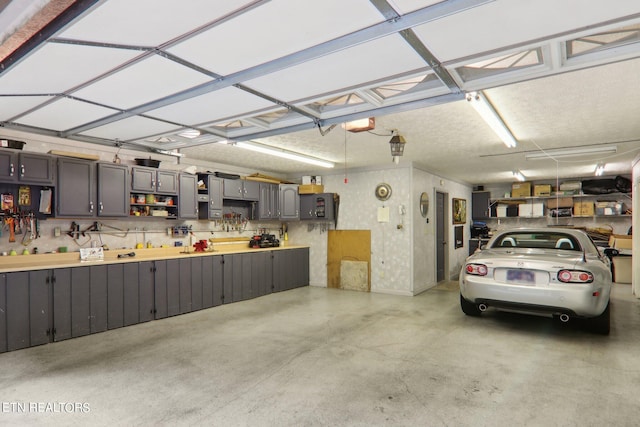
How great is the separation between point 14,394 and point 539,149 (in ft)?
23.0

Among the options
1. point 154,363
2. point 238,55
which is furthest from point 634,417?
point 154,363

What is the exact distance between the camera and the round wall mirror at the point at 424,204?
7.18m

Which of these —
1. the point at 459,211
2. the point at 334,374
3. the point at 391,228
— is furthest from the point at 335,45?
the point at 459,211

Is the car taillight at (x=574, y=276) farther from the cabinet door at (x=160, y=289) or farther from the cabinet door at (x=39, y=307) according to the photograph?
the cabinet door at (x=39, y=307)

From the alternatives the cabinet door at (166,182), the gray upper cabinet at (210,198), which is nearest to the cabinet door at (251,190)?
the gray upper cabinet at (210,198)

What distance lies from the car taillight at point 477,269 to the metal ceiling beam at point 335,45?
128 inches

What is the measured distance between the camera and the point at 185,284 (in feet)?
18.1

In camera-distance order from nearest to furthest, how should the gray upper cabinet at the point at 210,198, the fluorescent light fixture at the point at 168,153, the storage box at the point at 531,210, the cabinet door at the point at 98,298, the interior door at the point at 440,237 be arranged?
the cabinet door at the point at 98,298, the fluorescent light fixture at the point at 168,153, the gray upper cabinet at the point at 210,198, the interior door at the point at 440,237, the storage box at the point at 531,210

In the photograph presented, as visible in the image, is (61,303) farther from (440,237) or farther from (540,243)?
(440,237)

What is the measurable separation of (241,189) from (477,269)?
14.3 ft

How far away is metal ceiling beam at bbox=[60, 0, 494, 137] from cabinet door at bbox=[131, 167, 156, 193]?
2429 millimetres

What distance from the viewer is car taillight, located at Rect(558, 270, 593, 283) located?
3.70 metres

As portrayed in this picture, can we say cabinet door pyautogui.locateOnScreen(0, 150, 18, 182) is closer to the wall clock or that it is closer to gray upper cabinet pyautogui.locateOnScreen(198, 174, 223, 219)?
gray upper cabinet pyautogui.locateOnScreen(198, 174, 223, 219)

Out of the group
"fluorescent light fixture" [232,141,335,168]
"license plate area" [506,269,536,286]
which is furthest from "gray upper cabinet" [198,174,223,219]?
"license plate area" [506,269,536,286]
